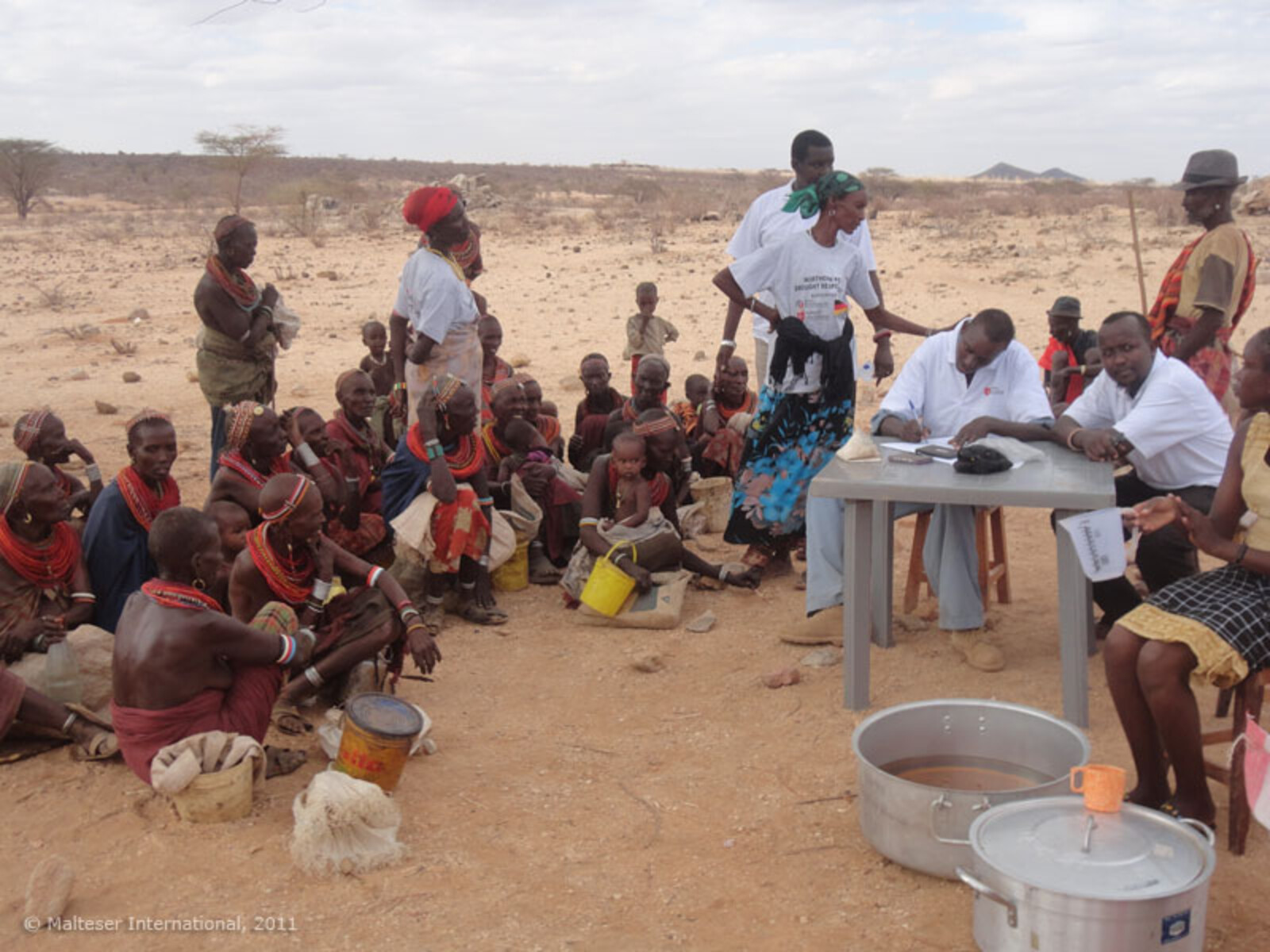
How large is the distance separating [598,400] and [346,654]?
121 inches

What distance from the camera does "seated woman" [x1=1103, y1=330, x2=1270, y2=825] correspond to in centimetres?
319

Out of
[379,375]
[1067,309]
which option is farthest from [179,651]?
[1067,309]

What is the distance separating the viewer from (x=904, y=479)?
406cm

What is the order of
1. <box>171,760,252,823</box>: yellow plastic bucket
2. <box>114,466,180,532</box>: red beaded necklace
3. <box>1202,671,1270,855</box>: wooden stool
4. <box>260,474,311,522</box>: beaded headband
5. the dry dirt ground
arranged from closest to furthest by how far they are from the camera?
1. the dry dirt ground
2. <box>1202,671,1270,855</box>: wooden stool
3. <box>171,760,252,823</box>: yellow plastic bucket
4. <box>260,474,311,522</box>: beaded headband
5. <box>114,466,180,532</box>: red beaded necklace

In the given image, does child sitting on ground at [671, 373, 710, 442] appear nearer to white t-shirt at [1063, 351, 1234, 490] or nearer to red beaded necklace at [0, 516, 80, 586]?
white t-shirt at [1063, 351, 1234, 490]

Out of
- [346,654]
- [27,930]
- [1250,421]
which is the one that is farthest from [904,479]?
[27,930]

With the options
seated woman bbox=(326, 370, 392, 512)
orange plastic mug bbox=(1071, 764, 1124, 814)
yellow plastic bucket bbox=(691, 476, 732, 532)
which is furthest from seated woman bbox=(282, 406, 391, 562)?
orange plastic mug bbox=(1071, 764, 1124, 814)

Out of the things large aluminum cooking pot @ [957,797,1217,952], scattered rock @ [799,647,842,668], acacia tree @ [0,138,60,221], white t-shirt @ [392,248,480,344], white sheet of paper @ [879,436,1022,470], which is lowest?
scattered rock @ [799,647,842,668]

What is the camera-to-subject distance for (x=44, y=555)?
452 cm

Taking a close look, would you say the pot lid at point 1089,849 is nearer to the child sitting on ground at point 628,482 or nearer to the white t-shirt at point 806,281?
the white t-shirt at point 806,281

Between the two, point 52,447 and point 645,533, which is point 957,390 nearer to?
point 645,533

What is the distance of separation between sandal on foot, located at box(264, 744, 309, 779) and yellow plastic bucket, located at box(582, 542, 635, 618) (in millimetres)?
1752

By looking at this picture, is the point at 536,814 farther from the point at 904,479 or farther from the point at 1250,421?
the point at 1250,421

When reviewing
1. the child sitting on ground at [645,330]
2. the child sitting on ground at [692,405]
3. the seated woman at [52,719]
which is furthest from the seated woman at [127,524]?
the child sitting on ground at [645,330]
